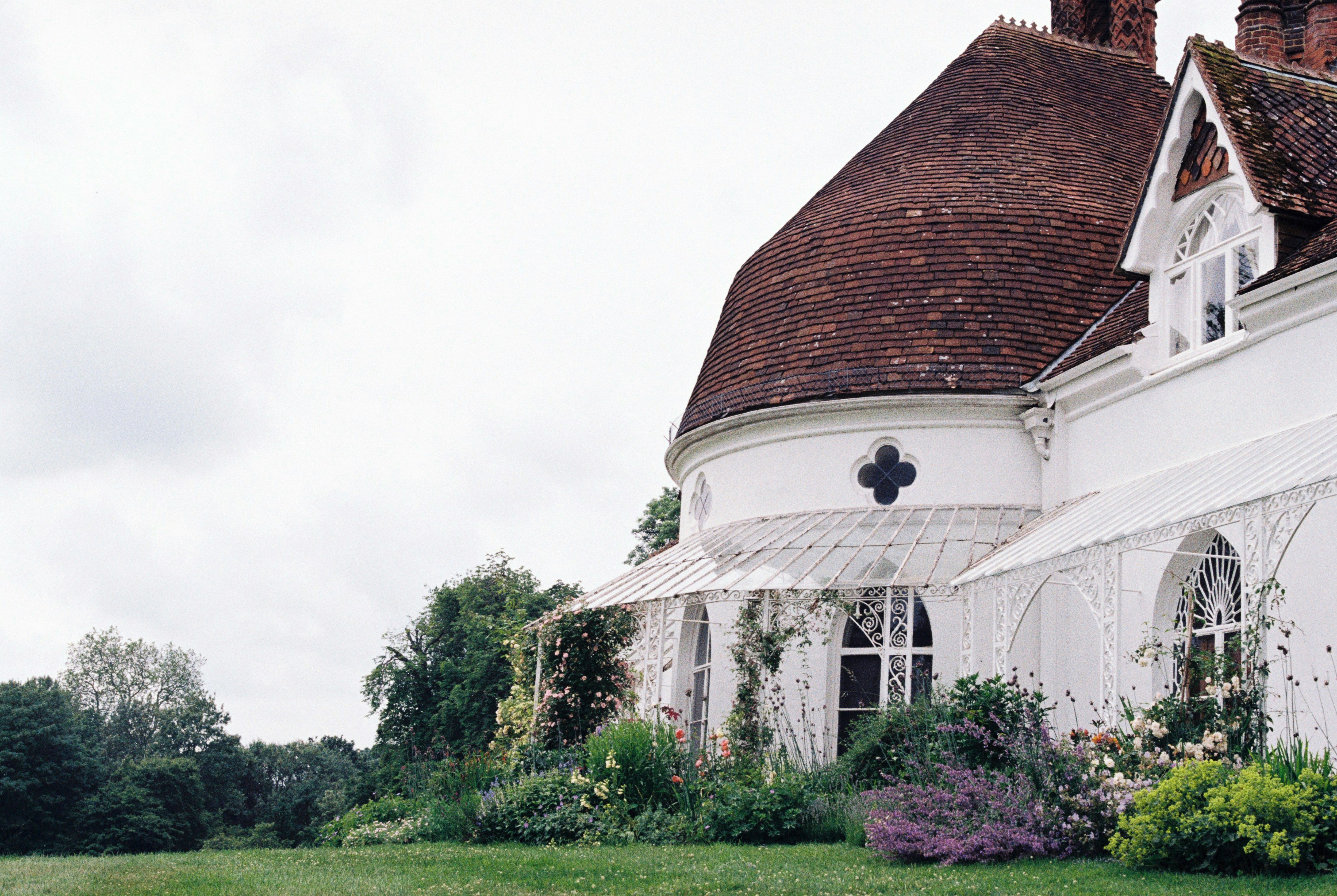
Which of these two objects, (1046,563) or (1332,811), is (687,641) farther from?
(1332,811)

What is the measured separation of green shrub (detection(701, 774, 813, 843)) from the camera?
12953 mm

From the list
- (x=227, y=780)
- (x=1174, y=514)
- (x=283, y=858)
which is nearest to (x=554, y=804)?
(x=283, y=858)

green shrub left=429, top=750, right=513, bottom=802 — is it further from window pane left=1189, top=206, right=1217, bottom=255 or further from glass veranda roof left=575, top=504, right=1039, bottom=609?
window pane left=1189, top=206, right=1217, bottom=255

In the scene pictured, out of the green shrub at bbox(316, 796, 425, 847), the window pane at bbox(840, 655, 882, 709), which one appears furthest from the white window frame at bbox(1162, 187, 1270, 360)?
the green shrub at bbox(316, 796, 425, 847)

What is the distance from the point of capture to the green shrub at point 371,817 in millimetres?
16578

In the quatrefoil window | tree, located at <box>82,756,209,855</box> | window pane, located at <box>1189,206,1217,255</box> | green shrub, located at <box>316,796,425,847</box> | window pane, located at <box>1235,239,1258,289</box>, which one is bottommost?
tree, located at <box>82,756,209,855</box>

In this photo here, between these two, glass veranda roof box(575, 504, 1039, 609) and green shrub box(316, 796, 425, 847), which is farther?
glass veranda roof box(575, 504, 1039, 609)

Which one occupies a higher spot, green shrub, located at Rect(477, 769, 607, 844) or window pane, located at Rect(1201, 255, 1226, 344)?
window pane, located at Rect(1201, 255, 1226, 344)

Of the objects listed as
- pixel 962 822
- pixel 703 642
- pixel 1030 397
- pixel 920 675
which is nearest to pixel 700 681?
pixel 703 642

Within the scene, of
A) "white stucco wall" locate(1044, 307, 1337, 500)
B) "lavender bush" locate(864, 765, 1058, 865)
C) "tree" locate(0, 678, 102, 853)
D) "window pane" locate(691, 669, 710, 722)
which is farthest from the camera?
"tree" locate(0, 678, 102, 853)

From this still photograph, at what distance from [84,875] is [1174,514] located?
9594mm

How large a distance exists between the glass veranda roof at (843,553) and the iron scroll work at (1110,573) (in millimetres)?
733

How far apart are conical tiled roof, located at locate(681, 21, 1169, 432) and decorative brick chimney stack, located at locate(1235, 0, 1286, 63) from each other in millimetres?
2252

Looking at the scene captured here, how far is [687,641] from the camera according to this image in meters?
21.0
